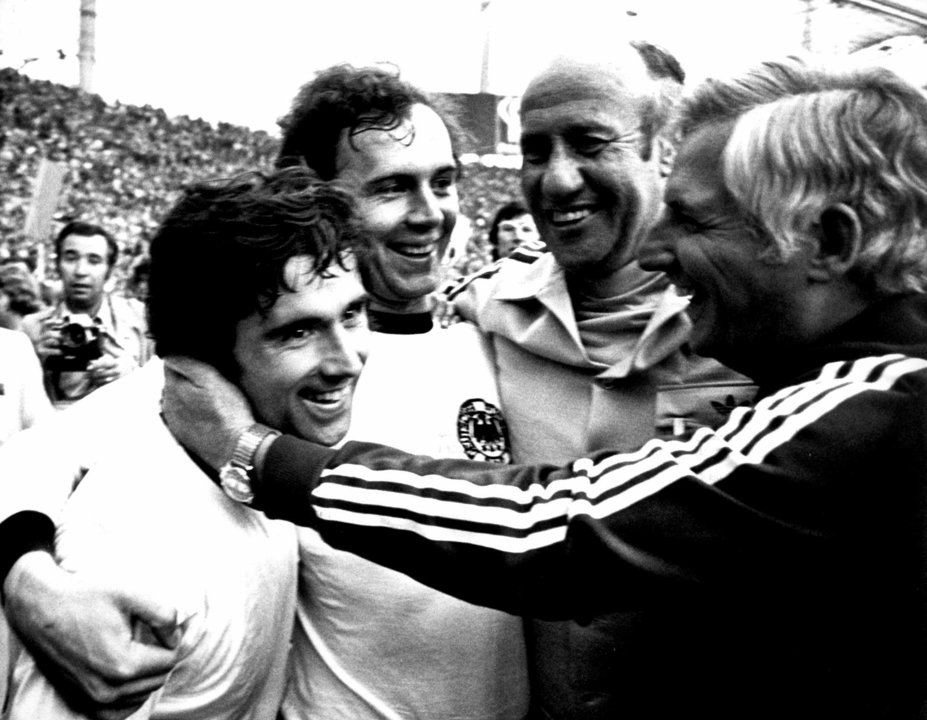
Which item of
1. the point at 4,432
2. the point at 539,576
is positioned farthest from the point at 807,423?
the point at 4,432

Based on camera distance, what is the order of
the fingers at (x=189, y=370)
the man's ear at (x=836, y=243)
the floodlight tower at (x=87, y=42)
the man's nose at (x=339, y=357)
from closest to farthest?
the man's ear at (x=836, y=243) → the fingers at (x=189, y=370) → the man's nose at (x=339, y=357) → the floodlight tower at (x=87, y=42)

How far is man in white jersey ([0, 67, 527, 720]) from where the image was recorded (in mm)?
2098

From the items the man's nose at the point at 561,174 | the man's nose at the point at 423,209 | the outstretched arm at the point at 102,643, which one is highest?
the man's nose at the point at 561,174

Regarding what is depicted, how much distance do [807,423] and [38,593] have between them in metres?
1.12

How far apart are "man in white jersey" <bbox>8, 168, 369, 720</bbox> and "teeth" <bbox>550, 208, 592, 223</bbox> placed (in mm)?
515

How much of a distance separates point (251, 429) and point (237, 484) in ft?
0.32

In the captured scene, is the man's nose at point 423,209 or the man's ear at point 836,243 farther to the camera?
the man's nose at point 423,209

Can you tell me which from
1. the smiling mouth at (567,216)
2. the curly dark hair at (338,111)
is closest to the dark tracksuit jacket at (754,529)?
the smiling mouth at (567,216)

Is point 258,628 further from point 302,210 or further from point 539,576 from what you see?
point 302,210

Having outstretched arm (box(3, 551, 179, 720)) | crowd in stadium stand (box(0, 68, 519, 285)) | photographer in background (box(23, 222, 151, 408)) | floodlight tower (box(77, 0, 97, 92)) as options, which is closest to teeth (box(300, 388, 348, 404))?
outstretched arm (box(3, 551, 179, 720))

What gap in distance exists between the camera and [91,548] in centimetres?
180

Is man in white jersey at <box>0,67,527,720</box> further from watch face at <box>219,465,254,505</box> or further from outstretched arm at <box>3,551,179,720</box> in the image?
watch face at <box>219,465,254,505</box>

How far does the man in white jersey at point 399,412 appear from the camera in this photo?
210 centimetres

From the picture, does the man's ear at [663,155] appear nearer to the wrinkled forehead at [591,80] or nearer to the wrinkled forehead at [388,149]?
the wrinkled forehead at [591,80]
